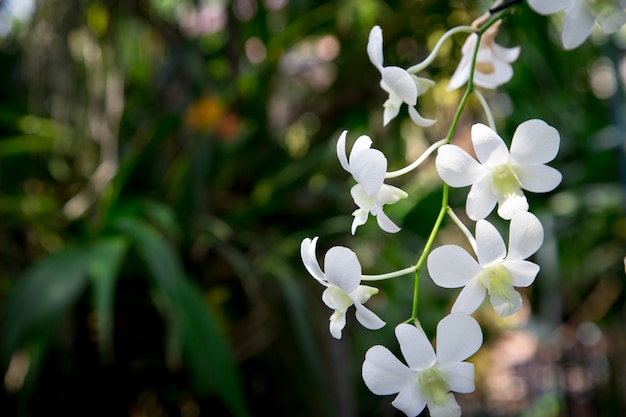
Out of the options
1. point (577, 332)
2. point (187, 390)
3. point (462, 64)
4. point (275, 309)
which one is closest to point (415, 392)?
point (462, 64)

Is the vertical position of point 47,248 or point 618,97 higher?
point 618,97

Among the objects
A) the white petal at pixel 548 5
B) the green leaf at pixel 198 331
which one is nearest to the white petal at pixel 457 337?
the white petal at pixel 548 5

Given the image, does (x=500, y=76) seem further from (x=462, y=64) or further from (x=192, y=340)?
(x=192, y=340)

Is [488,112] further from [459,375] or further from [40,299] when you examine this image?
[40,299]

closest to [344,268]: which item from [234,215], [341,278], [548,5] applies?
[341,278]

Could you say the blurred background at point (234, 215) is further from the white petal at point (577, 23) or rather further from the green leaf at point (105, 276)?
the white petal at point (577, 23)

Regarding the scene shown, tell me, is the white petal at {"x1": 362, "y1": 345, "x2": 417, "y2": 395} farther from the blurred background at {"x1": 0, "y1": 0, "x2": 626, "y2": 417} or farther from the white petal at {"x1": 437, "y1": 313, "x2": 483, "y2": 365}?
the blurred background at {"x1": 0, "y1": 0, "x2": 626, "y2": 417}

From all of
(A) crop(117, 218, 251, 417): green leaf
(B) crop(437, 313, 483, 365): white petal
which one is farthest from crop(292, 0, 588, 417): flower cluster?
(A) crop(117, 218, 251, 417): green leaf
